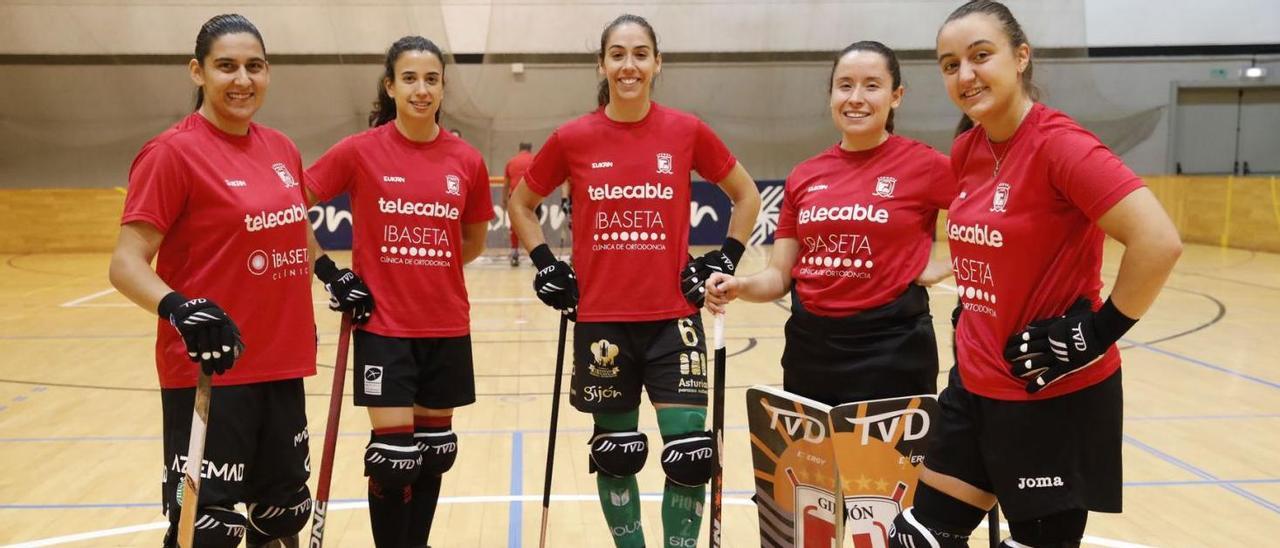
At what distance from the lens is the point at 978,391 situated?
246cm

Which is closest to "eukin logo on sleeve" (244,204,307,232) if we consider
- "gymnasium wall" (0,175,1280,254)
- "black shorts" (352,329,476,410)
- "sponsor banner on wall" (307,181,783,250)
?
"black shorts" (352,329,476,410)

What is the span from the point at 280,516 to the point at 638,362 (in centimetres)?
120

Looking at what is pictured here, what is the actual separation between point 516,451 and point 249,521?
7.63 feet

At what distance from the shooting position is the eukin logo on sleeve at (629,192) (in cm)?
343

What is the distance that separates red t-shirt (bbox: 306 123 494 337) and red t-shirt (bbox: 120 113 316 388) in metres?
0.47

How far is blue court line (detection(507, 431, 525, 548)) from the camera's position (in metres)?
4.14

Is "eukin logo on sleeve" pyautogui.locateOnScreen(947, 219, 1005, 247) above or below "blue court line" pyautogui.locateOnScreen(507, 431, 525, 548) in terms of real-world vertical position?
above

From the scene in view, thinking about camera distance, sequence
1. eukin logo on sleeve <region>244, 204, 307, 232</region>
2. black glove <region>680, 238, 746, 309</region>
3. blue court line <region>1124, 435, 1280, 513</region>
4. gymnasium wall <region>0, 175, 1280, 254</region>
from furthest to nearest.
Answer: gymnasium wall <region>0, 175, 1280, 254</region>
blue court line <region>1124, 435, 1280, 513</region>
black glove <region>680, 238, 746, 309</region>
eukin logo on sleeve <region>244, 204, 307, 232</region>

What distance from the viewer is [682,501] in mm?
3455

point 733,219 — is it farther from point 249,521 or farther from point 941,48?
point 249,521

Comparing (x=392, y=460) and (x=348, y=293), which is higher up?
(x=348, y=293)

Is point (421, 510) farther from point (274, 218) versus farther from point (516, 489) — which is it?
point (274, 218)

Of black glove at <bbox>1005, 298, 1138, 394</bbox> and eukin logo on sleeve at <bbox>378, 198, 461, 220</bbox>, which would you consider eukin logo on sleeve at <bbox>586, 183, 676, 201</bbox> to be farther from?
black glove at <bbox>1005, 298, 1138, 394</bbox>

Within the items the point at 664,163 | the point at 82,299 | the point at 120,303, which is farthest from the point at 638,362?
the point at 82,299
